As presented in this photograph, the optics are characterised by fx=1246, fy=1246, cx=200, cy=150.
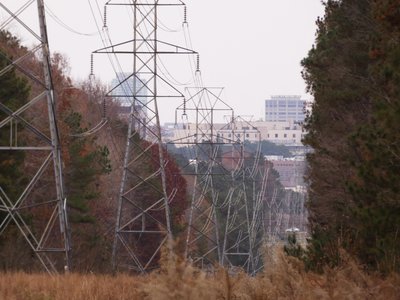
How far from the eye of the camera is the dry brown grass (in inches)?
314

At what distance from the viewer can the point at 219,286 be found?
11.4 metres

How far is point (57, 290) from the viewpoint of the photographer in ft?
46.7

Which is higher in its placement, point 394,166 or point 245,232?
point 394,166

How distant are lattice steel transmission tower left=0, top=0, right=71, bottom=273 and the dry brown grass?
6.32 meters

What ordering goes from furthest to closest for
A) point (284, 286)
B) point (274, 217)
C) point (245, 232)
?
point (274, 217)
point (245, 232)
point (284, 286)

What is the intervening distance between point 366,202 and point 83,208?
123 ft

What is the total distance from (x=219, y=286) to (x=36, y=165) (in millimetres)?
49966

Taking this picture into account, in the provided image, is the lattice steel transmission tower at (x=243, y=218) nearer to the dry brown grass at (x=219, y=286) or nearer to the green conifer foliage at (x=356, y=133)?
the green conifer foliage at (x=356, y=133)

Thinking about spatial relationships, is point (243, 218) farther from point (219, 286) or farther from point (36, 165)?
point (219, 286)

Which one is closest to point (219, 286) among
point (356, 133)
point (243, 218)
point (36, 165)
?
point (356, 133)

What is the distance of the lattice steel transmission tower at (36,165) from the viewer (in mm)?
22453

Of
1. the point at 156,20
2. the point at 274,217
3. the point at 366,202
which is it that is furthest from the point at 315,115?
the point at 274,217

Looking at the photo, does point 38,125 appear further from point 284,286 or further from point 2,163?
point 284,286

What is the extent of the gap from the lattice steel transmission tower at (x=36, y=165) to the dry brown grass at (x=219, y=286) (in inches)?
249
